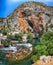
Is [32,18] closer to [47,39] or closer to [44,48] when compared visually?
[47,39]

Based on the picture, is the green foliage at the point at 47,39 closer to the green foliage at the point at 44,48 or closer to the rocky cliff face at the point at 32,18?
the green foliage at the point at 44,48

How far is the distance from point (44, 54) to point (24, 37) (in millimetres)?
53035

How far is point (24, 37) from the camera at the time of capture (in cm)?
9238

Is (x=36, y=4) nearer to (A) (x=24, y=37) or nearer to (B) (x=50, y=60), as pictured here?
(A) (x=24, y=37)

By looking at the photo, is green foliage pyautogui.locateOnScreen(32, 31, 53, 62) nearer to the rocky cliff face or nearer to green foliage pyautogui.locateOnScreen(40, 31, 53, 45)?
green foliage pyautogui.locateOnScreen(40, 31, 53, 45)

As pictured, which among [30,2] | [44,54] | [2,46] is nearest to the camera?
[44,54]

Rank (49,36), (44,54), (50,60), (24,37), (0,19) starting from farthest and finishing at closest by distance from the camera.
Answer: (0,19)
(24,37)
(49,36)
(44,54)
(50,60)

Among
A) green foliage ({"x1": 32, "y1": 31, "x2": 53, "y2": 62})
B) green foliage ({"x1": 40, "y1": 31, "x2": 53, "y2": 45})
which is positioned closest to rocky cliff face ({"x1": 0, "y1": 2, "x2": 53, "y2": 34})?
green foliage ({"x1": 40, "y1": 31, "x2": 53, "y2": 45})

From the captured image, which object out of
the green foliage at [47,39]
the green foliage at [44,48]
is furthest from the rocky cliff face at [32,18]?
the green foliage at [44,48]

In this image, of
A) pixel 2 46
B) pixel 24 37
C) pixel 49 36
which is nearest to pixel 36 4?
pixel 24 37

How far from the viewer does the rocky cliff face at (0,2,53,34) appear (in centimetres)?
12494

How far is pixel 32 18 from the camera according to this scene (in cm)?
12644

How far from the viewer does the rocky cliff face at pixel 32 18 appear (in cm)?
12494

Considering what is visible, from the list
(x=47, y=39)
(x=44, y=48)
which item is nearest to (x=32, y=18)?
(x=47, y=39)
